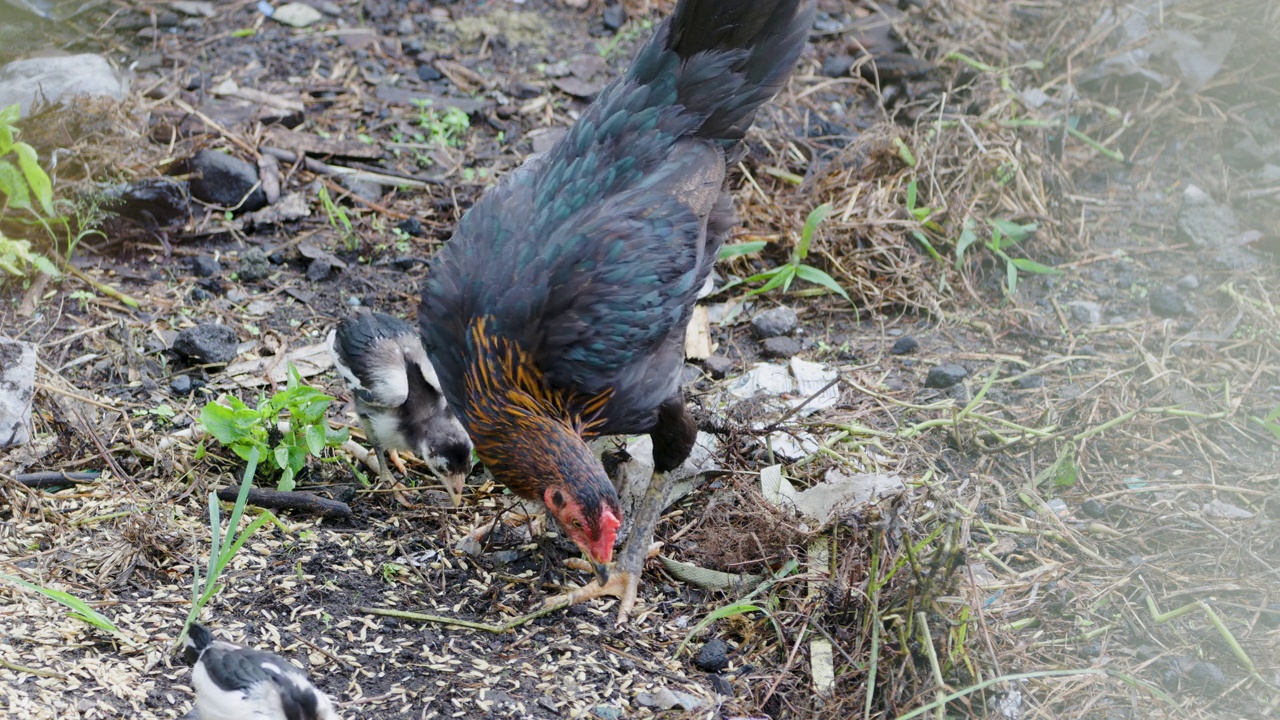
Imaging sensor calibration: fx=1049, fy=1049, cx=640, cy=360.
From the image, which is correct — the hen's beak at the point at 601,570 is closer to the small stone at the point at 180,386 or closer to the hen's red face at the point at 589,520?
the hen's red face at the point at 589,520

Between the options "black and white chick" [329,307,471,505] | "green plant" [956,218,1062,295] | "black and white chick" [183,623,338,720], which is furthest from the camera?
"green plant" [956,218,1062,295]

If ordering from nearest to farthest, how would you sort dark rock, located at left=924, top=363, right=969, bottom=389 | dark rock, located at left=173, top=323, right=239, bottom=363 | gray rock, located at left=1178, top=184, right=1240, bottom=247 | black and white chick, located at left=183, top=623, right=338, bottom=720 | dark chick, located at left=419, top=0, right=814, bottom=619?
black and white chick, located at left=183, top=623, right=338, bottom=720 < dark chick, located at left=419, top=0, right=814, bottom=619 < dark rock, located at left=173, top=323, right=239, bottom=363 < dark rock, located at left=924, top=363, right=969, bottom=389 < gray rock, located at left=1178, top=184, right=1240, bottom=247

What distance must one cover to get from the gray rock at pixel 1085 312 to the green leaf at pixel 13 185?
16.4ft

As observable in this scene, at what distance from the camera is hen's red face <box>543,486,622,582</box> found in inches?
134

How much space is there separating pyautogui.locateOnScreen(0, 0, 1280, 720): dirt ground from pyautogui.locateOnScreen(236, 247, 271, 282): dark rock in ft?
0.05

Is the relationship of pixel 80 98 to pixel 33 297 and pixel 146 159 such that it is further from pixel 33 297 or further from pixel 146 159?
pixel 33 297

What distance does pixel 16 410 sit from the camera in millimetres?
3988

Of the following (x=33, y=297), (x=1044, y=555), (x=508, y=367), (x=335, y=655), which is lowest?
(x=1044, y=555)

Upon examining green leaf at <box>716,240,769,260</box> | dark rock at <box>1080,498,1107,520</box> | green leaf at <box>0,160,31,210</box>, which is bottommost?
dark rock at <box>1080,498,1107,520</box>

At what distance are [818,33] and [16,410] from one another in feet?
16.8

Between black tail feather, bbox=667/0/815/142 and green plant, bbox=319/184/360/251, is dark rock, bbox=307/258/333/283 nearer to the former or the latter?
green plant, bbox=319/184/360/251

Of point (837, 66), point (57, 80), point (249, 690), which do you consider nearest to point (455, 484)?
point (249, 690)

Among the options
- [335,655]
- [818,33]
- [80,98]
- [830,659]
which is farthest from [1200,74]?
[80,98]

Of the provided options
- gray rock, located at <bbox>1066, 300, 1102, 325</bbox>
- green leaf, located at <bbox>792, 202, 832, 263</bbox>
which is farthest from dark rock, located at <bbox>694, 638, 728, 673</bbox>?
gray rock, located at <bbox>1066, 300, 1102, 325</bbox>
